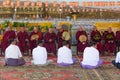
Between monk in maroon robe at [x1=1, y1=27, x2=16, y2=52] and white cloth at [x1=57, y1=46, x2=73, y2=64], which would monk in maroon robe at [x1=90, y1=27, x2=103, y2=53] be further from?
monk in maroon robe at [x1=1, y1=27, x2=16, y2=52]

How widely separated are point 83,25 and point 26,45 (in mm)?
2742

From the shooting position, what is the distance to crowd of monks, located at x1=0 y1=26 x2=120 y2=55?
12289mm

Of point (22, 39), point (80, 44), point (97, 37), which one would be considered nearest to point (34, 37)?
point (22, 39)

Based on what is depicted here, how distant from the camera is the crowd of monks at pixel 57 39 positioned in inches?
484

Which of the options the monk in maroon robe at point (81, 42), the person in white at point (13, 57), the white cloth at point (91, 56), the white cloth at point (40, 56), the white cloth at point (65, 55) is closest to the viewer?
the white cloth at point (91, 56)

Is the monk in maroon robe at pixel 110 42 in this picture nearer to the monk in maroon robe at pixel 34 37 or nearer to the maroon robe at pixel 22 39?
the monk in maroon robe at pixel 34 37

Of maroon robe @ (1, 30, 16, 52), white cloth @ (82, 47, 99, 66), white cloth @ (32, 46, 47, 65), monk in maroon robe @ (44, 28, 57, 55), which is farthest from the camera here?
monk in maroon robe @ (44, 28, 57, 55)

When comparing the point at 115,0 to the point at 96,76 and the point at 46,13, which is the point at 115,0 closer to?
the point at 46,13

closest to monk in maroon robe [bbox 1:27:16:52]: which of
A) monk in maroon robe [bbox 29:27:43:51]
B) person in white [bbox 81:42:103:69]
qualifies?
monk in maroon robe [bbox 29:27:43:51]

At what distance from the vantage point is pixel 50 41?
40.2 feet

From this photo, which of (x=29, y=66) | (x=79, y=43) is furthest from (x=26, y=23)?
(x=29, y=66)

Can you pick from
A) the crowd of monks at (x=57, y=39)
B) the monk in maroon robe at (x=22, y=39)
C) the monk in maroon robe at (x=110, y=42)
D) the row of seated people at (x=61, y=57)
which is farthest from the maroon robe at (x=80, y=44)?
the row of seated people at (x=61, y=57)

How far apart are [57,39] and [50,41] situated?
1.07 ft

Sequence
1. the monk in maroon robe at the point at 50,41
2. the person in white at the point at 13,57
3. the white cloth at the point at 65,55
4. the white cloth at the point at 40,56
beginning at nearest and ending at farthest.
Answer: the person in white at the point at 13,57
the white cloth at the point at 40,56
the white cloth at the point at 65,55
the monk in maroon robe at the point at 50,41
